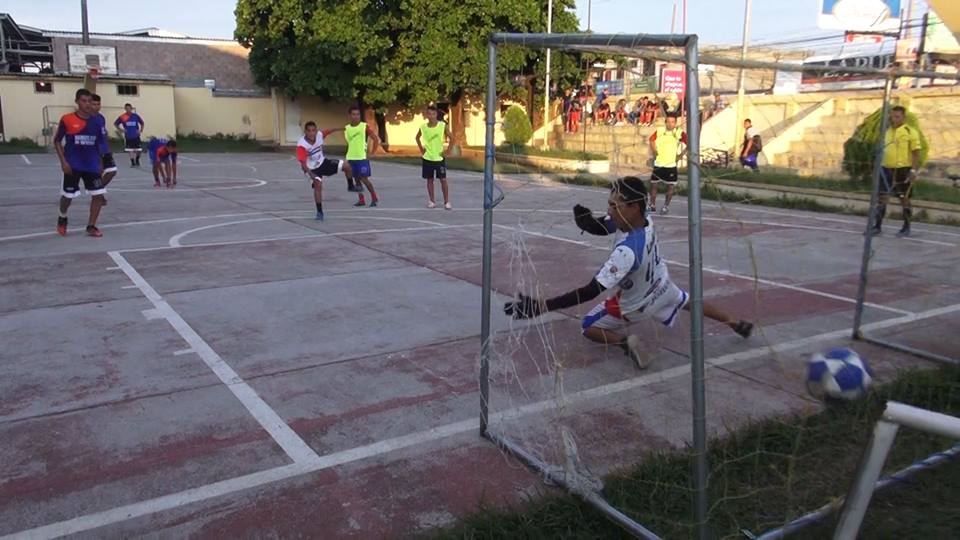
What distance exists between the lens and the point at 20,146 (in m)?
31.6

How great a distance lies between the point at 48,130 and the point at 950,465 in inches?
1471

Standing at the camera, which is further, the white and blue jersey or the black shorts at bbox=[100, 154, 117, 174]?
the black shorts at bbox=[100, 154, 117, 174]

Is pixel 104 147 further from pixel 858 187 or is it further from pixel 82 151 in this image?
pixel 858 187

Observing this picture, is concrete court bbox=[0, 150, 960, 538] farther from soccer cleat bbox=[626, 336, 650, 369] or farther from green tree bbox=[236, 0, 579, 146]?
green tree bbox=[236, 0, 579, 146]

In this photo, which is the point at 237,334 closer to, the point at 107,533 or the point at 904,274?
the point at 107,533

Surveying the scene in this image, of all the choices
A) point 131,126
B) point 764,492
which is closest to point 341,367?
point 764,492

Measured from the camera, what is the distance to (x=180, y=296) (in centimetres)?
698

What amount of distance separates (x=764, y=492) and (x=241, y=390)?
315 centimetres

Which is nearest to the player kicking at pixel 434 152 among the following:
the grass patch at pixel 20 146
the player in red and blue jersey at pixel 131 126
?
the player in red and blue jersey at pixel 131 126


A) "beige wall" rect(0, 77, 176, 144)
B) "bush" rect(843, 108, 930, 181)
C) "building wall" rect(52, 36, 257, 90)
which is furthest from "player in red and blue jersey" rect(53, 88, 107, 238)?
"building wall" rect(52, 36, 257, 90)

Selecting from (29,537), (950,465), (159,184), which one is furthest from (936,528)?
(159,184)

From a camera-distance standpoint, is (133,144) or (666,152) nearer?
(666,152)

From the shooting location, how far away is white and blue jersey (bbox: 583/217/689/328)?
4.71 meters

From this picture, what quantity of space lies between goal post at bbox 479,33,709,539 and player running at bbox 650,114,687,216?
0.48 ft
